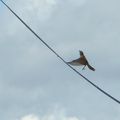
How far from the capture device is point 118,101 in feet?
51.3

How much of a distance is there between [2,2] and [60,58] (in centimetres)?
210

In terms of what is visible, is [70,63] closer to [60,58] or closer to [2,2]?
[60,58]

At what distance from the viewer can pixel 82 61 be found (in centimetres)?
1759

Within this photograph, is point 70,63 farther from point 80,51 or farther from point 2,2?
point 2,2

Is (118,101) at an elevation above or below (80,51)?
below

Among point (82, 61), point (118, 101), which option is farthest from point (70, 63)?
point (118, 101)

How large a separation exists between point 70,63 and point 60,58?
38.2 inches

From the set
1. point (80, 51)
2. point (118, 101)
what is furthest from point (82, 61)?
point (118, 101)

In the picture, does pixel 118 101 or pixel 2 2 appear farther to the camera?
pixel 2 2

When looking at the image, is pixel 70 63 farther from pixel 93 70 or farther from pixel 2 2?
pixel 2 2

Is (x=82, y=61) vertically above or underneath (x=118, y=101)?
above

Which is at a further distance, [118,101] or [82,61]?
[82,61]

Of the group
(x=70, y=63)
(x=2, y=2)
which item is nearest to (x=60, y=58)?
(x=70, y=63)

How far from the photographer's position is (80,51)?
690 inches
